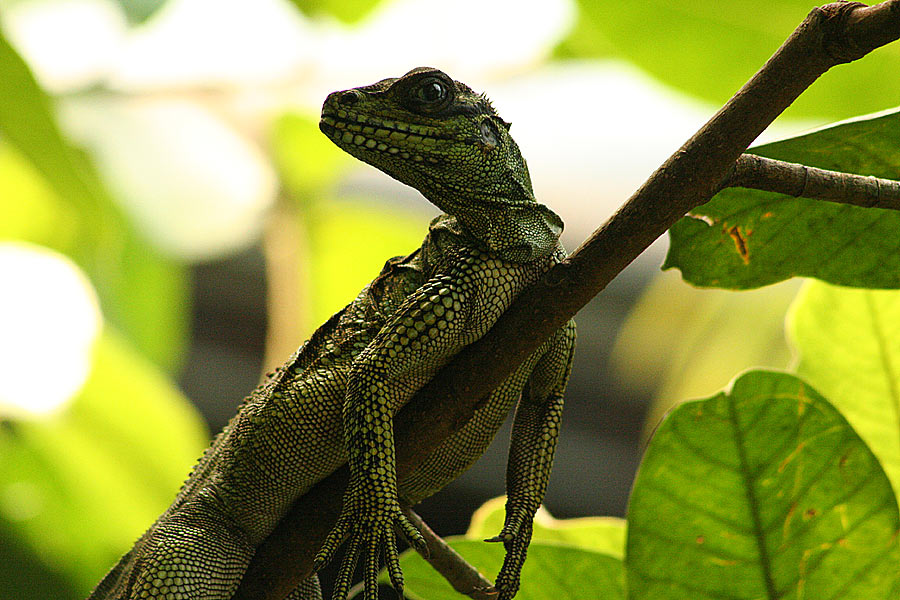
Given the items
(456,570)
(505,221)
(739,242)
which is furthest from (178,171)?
(739,242)

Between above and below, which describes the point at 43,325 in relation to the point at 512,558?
above

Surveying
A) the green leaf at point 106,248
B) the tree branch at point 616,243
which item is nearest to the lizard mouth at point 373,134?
the tree branch at point 616,243

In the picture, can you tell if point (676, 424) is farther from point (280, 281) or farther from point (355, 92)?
point (280, 281)

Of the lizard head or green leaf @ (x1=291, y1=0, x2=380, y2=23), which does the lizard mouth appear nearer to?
the lizard head

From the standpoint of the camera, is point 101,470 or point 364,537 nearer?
point 364,537

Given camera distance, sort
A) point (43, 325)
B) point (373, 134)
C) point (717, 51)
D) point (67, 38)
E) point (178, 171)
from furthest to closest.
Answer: point (67, 38) → point (178, 171) → point (43, 325) → point (717, 51) → point (373, 134)

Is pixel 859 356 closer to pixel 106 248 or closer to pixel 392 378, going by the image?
pixel 392 378

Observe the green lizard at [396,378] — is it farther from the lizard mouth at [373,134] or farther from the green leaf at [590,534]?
the green leaf at [590,534]

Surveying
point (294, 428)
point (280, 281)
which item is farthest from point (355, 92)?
point (280, 281)
